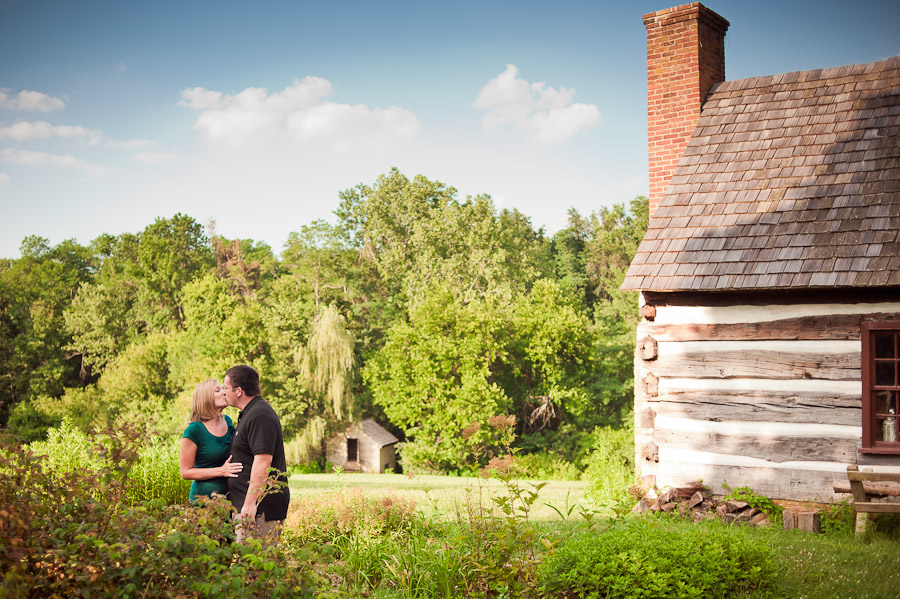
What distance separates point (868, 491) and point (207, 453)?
265 inches

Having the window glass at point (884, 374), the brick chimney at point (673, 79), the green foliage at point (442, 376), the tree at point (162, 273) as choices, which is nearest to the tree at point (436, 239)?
the green foliage at point (442, 376)

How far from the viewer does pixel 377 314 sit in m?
35.3

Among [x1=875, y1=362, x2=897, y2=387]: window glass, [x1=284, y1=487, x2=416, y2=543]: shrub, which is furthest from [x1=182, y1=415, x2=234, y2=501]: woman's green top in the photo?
[x1=875, y1=362, x2=897, y2=387]: window glass

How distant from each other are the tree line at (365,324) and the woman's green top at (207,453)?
19973 mm

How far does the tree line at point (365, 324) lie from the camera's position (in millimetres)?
28969

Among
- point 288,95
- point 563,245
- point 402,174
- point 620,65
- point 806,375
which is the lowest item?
point 806,375

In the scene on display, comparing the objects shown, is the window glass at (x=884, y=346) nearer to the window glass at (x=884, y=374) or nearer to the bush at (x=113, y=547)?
the window glass at (x=884, y=374)

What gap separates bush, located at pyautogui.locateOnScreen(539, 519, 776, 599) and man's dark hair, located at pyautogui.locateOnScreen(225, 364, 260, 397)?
2.50m

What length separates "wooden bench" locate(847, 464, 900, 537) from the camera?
267 inches

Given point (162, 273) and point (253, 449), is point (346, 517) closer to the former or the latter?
point (253, 449)

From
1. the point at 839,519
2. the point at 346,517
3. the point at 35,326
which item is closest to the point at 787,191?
the point at 839,519

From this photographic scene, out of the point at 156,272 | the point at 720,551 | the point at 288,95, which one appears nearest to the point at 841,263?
the point at 720,551

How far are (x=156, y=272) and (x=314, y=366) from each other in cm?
1524

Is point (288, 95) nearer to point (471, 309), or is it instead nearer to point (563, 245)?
point (563, 245)
